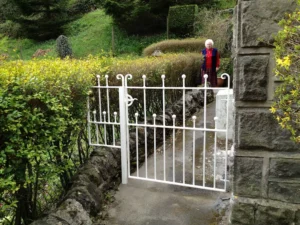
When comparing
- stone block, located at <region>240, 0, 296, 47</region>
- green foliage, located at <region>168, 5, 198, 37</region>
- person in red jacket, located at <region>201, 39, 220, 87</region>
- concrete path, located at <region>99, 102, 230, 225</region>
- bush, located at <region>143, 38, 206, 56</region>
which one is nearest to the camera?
stone block, located at <region>240, 0, 296, 47</region>

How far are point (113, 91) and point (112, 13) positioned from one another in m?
19.2

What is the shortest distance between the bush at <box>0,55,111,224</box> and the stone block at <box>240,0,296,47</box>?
1722mm

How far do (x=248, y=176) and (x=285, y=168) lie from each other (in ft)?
0.85

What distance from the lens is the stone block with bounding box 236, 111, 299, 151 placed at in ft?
6.64

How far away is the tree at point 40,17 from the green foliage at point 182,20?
10.1m

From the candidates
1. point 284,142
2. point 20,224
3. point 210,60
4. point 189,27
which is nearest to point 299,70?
point 284,142

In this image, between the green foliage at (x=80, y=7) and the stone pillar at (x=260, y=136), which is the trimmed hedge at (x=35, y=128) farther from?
the green foliage at (x=80, y=7)

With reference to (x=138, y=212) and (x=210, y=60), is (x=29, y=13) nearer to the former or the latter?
(x=210, y=60)

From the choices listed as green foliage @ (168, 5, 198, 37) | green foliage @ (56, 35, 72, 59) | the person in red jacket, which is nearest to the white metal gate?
the person in red jacket

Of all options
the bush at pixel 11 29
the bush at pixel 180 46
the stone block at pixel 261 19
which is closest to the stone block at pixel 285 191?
the stone block at pixel 261 19

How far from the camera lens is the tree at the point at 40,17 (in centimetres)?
2312

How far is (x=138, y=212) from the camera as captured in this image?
325cm

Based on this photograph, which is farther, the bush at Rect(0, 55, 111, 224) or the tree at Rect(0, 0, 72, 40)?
the tree at Rect(0, 0, 72, 40)

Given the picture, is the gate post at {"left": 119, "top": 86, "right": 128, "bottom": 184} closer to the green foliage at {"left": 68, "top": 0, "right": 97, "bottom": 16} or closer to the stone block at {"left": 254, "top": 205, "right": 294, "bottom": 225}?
the stone block at {"left": 254, "top": 205, "right": 294, "bottom": 225}
